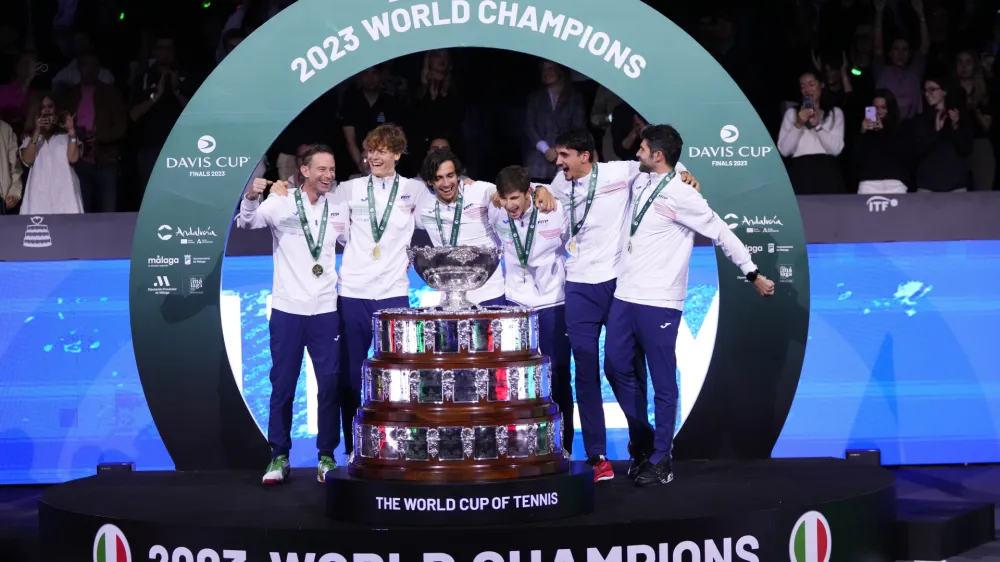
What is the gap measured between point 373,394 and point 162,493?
1305 mm

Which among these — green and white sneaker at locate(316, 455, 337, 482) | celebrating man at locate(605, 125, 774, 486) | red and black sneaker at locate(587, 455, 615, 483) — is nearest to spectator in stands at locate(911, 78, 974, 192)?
celebrating man at locate(605, 125, 774, 486)

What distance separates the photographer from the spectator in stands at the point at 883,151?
8.80m

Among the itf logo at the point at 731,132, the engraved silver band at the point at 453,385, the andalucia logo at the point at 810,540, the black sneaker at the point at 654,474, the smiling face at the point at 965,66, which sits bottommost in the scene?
the andalucia logo at the point at 810,540

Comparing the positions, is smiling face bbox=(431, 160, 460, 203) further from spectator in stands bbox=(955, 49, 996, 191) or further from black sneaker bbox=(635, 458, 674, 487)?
spectator in stands bbox=(955, 49, 996, 191)

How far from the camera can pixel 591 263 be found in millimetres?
6652

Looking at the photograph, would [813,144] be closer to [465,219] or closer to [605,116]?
[605,116]

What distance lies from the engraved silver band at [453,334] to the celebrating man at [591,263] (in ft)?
3.28

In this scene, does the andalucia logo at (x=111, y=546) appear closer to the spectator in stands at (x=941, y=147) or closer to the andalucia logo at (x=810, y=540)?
the andalucia logo at (x=810, y=540)

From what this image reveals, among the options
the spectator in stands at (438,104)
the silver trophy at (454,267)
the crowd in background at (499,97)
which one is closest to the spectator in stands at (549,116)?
the crowd in background at (499,97)

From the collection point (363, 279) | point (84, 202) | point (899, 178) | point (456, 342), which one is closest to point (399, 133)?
point (363, 279)

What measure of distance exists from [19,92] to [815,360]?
5463 millimetres

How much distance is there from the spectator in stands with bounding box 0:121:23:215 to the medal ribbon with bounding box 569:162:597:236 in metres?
4.01

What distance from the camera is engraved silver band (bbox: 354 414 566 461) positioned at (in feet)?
17.9

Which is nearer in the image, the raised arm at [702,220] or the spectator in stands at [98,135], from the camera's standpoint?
the raised arm at [702,220]
